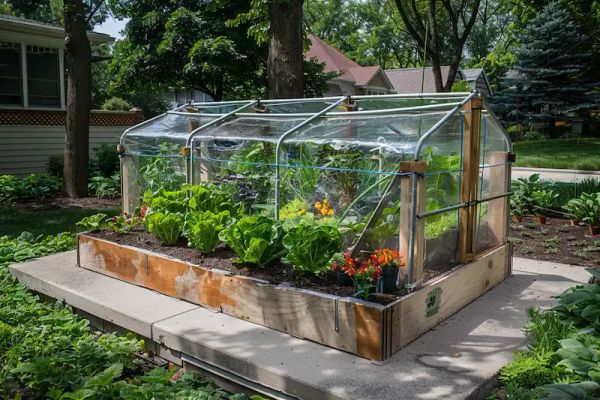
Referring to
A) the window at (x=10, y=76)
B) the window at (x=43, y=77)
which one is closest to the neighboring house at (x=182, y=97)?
the window at (x=43, y=77)

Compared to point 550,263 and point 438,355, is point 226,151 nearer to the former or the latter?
point 438,355

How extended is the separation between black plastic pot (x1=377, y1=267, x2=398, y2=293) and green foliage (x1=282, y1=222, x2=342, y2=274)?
422 millimetres

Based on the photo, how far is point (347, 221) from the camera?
457 cm

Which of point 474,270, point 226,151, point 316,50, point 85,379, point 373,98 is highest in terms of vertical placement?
point 316,50

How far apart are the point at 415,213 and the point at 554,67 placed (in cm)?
2622

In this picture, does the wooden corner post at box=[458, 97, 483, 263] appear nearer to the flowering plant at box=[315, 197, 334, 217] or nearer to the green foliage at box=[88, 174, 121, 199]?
the flowering plant at box=[315, 197, 334, 217]

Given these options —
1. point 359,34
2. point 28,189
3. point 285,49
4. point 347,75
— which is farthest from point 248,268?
point 359,34

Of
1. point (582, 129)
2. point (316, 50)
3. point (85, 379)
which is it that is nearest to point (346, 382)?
point (85, 379)

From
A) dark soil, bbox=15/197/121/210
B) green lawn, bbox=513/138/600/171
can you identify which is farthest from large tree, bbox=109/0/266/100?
green lawn, bbox=513/138/600/171

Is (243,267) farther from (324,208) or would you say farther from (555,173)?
(555,173)

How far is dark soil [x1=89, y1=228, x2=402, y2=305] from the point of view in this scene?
12.7 ft

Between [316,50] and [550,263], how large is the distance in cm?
2643

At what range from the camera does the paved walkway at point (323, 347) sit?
314 cm

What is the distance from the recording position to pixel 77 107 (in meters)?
10.6
